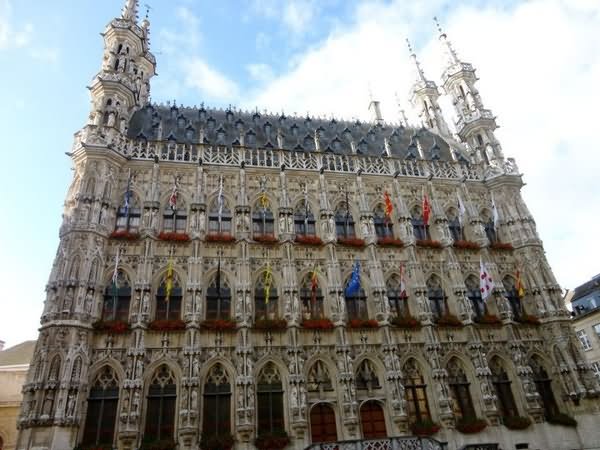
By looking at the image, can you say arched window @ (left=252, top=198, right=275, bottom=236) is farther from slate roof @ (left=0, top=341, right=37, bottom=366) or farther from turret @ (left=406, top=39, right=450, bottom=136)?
slate roof @ (left=0, top=341, right=37, bottom=366)

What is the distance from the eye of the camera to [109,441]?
52.6ft

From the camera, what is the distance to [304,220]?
23.1 meters

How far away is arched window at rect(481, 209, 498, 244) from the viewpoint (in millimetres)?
25438

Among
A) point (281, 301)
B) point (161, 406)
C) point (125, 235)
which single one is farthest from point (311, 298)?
point (125, 235)

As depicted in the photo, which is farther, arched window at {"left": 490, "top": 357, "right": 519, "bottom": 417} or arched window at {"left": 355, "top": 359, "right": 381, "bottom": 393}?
arched window at {"left": 490, "top": 357, "right": 519, "bottom": 417}

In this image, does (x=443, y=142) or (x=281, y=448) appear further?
(x=443, y=142)

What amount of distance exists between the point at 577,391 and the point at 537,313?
14.0 feet

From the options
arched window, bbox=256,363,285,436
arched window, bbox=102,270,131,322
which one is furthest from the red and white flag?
arched window, bbox=102,270,131,322

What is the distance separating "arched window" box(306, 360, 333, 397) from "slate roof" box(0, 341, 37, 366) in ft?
82.4

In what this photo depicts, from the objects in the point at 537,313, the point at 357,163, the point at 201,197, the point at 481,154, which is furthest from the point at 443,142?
the point at 201,197

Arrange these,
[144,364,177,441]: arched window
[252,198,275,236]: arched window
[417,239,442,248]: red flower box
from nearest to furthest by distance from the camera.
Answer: [144,364,177,441]: arched window → [252,198,275,236]: arched window → [417,239,442,248]: red flower box

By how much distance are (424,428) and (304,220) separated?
39.9 feet

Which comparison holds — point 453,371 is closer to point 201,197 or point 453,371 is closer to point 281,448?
point 281,448

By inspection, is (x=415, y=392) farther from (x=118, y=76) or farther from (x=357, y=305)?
(x=118, y=76)
